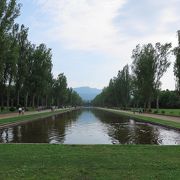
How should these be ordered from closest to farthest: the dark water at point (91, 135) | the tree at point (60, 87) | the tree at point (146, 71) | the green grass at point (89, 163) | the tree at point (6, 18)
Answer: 1. the green grass at point (89, 163)
2. the dark water at point (91, 135)
3. the tree at point (6, 18)
4. the tree at point (146, 71)
5. the tree at point (60, 87)

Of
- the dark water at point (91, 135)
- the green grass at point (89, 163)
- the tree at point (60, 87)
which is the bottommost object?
the dark water at point (91, 135)

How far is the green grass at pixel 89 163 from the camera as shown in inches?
324

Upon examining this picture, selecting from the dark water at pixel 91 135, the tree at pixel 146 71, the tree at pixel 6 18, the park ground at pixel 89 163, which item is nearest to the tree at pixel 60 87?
the tree at pixel 146 71

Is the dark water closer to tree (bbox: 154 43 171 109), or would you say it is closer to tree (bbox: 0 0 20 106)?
tree (bbox: 0 0 20 106)

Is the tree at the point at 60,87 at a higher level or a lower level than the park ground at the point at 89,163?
higher

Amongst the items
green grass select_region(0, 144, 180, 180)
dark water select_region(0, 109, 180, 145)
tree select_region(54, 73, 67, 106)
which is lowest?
dark water select_region(0, 109, 180, 145)

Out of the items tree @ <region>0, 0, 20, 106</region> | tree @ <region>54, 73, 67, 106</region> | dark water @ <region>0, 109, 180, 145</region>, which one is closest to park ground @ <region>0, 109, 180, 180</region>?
dark water @ <region>0, 109, 180, 145</region>

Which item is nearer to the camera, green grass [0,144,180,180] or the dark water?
green grass [0,144,180,180]

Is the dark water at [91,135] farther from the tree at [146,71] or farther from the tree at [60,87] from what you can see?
the tree at [60,87]

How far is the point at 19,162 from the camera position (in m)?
9.94

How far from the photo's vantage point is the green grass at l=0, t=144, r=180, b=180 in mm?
8242

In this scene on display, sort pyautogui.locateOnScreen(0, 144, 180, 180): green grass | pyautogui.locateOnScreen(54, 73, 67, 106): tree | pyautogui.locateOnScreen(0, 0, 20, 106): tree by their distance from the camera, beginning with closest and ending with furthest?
pyautogui.locateOnScreen(0, 144, 180, 180): green grass, pyautogui.locateOnScreen(0, 0, 20, 106): tree, pyautogui.locateOnScreen(54, 73, 67, 106): tree

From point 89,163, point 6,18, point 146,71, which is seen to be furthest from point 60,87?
point 89,163

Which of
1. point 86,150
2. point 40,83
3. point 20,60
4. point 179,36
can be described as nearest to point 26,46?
point 20,60
